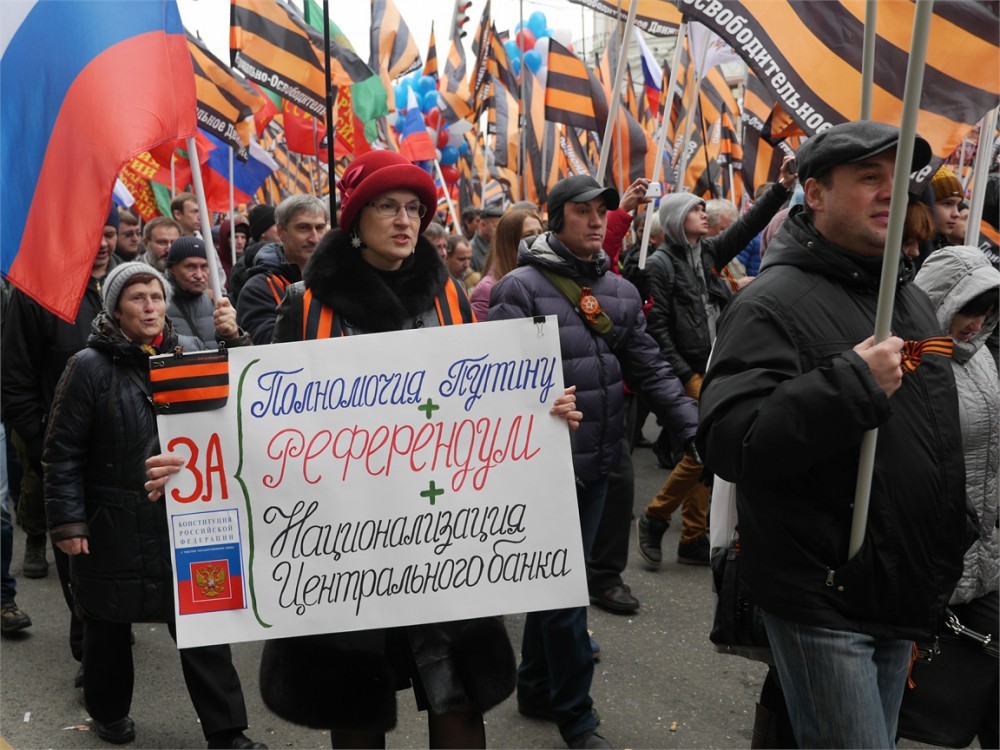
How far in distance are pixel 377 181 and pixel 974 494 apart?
6.12 feet

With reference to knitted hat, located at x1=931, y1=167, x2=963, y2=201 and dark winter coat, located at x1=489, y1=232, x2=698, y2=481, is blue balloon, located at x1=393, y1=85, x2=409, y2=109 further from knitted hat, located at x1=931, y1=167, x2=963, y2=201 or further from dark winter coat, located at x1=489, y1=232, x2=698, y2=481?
dark winter coat, located at x1=489, y1=232, x2=698, y2=481

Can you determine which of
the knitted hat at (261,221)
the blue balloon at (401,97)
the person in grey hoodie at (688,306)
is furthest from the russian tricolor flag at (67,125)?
the blue balloon at (401,97)

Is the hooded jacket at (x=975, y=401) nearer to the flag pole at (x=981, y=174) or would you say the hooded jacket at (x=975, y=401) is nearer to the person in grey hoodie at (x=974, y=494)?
the person in grey hoodie at (x=974, y=494)

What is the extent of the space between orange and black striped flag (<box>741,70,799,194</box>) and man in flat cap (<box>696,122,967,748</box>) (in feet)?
16.1

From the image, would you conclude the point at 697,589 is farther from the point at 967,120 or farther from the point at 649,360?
the point at 967,120

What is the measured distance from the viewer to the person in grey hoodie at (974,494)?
2.69m

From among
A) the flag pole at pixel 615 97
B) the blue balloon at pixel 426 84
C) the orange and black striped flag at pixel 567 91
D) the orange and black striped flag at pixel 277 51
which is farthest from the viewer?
the blue balloon at pixel 426 84

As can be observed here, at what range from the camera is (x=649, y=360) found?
4.05 m

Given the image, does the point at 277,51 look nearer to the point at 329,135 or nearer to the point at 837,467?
the point at 329,135

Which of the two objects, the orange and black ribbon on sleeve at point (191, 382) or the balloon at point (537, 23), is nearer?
the orange and black ribbon on sleeve at point (191, 382)

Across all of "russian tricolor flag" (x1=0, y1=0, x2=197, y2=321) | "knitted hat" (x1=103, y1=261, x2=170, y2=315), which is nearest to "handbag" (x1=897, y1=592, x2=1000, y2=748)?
"russian tricolor flag" (x1=0, y1=0, x2=197, y2=321)

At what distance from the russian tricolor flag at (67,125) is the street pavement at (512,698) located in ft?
6.23

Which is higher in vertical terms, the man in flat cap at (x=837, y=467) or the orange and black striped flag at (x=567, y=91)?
the orange and black striped flag at (x=567, y=91)

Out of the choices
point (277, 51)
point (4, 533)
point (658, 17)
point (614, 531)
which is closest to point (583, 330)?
point (614, 531)
